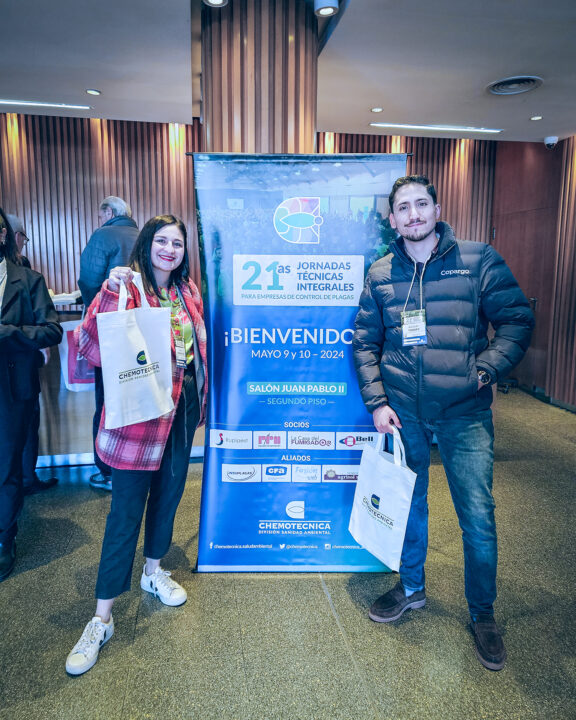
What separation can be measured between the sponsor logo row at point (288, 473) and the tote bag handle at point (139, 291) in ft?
3.09

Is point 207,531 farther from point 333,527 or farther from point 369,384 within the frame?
point 369,384

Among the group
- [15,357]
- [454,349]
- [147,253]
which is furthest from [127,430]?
[454,349]

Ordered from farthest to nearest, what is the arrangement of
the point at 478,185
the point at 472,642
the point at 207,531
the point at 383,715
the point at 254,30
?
1. the point at 478,185
2. the point at 254,30
3. the point at 207,531
4. the point at 472,642
5. the point at 383,715

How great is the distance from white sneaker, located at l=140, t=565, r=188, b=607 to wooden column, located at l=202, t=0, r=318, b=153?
2335 millimetres

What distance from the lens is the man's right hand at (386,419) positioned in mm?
2098

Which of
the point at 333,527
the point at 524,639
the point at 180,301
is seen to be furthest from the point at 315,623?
the point at 180,301

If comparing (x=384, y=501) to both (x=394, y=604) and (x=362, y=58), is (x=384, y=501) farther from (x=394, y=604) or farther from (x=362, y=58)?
(x=362, y=58)

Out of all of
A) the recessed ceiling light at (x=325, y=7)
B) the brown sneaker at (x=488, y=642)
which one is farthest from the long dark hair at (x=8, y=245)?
the brown sneaker at (x=488, y=642)

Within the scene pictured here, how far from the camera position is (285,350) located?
2.37m

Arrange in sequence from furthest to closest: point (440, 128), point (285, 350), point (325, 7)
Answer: point (440, 128) → point (325, 7) → point (285, 350)

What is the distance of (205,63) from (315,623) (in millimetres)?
3070

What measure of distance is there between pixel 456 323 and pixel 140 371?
121 centimetres

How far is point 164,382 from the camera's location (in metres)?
1.93

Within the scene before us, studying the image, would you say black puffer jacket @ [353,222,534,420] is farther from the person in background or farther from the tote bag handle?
the person in background
